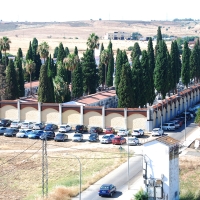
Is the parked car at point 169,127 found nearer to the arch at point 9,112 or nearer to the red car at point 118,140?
the red car at point 118,140

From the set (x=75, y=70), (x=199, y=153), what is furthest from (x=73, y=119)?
(x=199, y=153)

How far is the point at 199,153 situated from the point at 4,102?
111 feet

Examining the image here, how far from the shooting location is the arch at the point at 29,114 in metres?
88.9

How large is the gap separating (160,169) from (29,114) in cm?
4265

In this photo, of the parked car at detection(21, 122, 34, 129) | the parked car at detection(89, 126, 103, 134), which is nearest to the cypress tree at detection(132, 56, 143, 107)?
the parked car at detection(89, 126, 103, 134)

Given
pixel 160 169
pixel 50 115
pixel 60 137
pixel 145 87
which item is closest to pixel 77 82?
pixel 145 87

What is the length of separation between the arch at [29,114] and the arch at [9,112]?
1.22 m

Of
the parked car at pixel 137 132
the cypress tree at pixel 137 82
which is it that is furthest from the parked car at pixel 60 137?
the cypress tree at pixel 137 82

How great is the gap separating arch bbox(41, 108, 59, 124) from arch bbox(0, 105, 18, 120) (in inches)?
187

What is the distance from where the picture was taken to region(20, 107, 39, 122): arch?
8888 centimetres

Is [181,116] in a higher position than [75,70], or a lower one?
lower

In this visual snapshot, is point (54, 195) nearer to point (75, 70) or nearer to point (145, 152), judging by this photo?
point (145, 152)

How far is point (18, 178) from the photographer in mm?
61344

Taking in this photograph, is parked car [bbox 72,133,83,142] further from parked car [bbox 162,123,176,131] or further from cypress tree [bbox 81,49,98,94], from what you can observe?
cypress tree [bbox 81,49,98,94]
